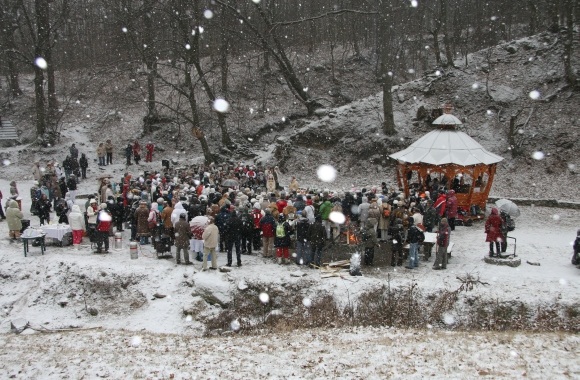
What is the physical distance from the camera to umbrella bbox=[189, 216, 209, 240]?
14180 mm

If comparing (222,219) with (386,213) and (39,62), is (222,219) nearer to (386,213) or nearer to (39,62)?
(386,213)

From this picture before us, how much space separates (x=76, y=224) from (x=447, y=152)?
13.1 metres

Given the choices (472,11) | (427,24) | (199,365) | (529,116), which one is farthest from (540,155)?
(427,24)

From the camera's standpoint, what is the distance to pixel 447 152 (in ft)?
62.5

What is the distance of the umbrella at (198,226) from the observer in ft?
46.5

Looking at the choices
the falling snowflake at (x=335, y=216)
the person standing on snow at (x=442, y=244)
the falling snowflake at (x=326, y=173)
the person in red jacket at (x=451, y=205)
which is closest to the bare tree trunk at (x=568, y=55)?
the falling snowflake at (x=326, y=173)

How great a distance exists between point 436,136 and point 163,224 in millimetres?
11128

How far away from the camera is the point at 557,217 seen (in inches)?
746

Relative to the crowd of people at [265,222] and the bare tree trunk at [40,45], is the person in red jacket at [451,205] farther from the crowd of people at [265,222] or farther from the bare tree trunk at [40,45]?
the bare tree trunk at [40,45]

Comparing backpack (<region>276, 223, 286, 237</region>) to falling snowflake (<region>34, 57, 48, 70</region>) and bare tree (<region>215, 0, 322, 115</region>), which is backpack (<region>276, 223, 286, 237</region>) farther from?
Answer: falling snowflake (<region>34, 57, 48, 70</region>)

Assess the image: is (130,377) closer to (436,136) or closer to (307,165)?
(436,136)

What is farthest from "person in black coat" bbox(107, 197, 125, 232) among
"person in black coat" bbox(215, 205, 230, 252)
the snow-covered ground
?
"person in black coat" bbox(215, 205, 230, 252)

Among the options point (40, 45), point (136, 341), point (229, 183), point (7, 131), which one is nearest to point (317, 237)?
point (136, 341)

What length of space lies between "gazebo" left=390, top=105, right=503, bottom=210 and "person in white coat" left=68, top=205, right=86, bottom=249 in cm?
1176
